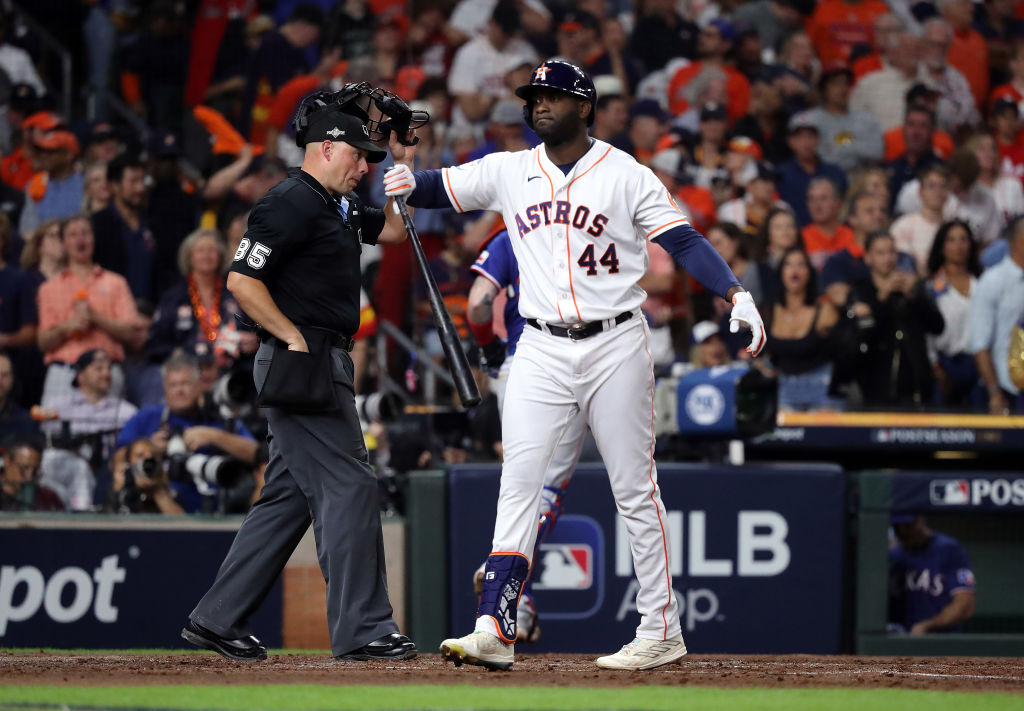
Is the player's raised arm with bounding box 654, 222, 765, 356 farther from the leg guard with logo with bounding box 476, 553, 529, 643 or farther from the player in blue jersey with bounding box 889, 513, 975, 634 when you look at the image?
the player in blue jersey with bounding box 889, 513, 975, 634

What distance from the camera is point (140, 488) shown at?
7.57 m

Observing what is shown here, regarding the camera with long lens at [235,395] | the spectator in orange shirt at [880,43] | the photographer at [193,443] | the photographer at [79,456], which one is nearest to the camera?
the camera with long lens at [235,395]

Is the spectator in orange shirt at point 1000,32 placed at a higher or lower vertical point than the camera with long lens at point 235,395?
higher

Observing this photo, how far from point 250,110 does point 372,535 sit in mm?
6881

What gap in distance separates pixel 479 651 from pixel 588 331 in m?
1.08

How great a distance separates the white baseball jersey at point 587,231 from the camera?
16.4 feet

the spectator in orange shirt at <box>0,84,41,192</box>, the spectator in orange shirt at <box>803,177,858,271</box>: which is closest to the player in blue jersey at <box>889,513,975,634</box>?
the spectator in orange shirt at <box>803,177,858,271</box>

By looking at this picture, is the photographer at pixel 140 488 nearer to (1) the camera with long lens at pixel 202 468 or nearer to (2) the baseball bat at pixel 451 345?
(1) the camera with long lens at pixel 202 468

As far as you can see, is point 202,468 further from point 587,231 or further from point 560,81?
point 560,81

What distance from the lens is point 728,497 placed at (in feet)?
24.7

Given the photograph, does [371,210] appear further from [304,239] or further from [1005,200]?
[1005,200]

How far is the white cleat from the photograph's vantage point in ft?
16.4

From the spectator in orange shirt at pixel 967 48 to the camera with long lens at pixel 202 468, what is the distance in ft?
25.4

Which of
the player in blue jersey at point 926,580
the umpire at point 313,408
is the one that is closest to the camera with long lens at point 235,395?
the umpire at point 313,408
